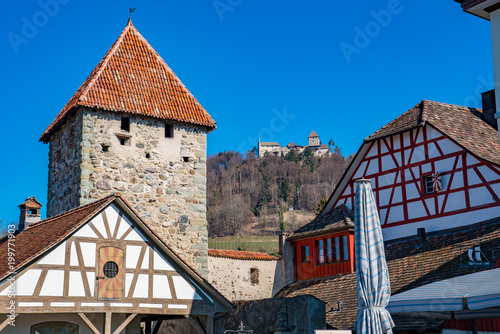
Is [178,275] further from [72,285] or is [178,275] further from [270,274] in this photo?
[270,274]

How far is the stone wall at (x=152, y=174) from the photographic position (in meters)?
18.6

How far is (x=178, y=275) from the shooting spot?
15492mm

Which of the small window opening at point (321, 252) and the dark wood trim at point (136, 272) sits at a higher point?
the small window opening at point (321, 252)

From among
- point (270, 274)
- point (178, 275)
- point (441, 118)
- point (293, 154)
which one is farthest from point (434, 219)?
point (293, 154)

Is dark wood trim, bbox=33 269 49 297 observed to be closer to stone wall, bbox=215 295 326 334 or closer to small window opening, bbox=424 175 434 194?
stone wall, bbox=215 295 326 334

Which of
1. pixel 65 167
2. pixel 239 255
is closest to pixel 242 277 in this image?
pixel 239 255

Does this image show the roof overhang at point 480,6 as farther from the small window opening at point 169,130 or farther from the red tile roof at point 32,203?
the red tile roof at point 32,203

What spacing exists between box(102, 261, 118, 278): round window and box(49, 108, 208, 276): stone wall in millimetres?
3807

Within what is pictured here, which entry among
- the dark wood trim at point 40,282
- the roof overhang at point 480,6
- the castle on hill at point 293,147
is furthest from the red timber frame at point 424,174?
the castle on hill at point 293,147

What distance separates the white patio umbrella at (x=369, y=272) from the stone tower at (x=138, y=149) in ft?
25.0

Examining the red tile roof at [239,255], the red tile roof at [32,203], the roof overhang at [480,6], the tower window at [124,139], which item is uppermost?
the tower window at [124,139]

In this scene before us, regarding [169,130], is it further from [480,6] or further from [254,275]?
[254,275]

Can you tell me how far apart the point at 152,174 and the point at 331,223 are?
5702mm

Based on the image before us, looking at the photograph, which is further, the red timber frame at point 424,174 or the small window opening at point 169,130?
the small window opening at point 169,130
